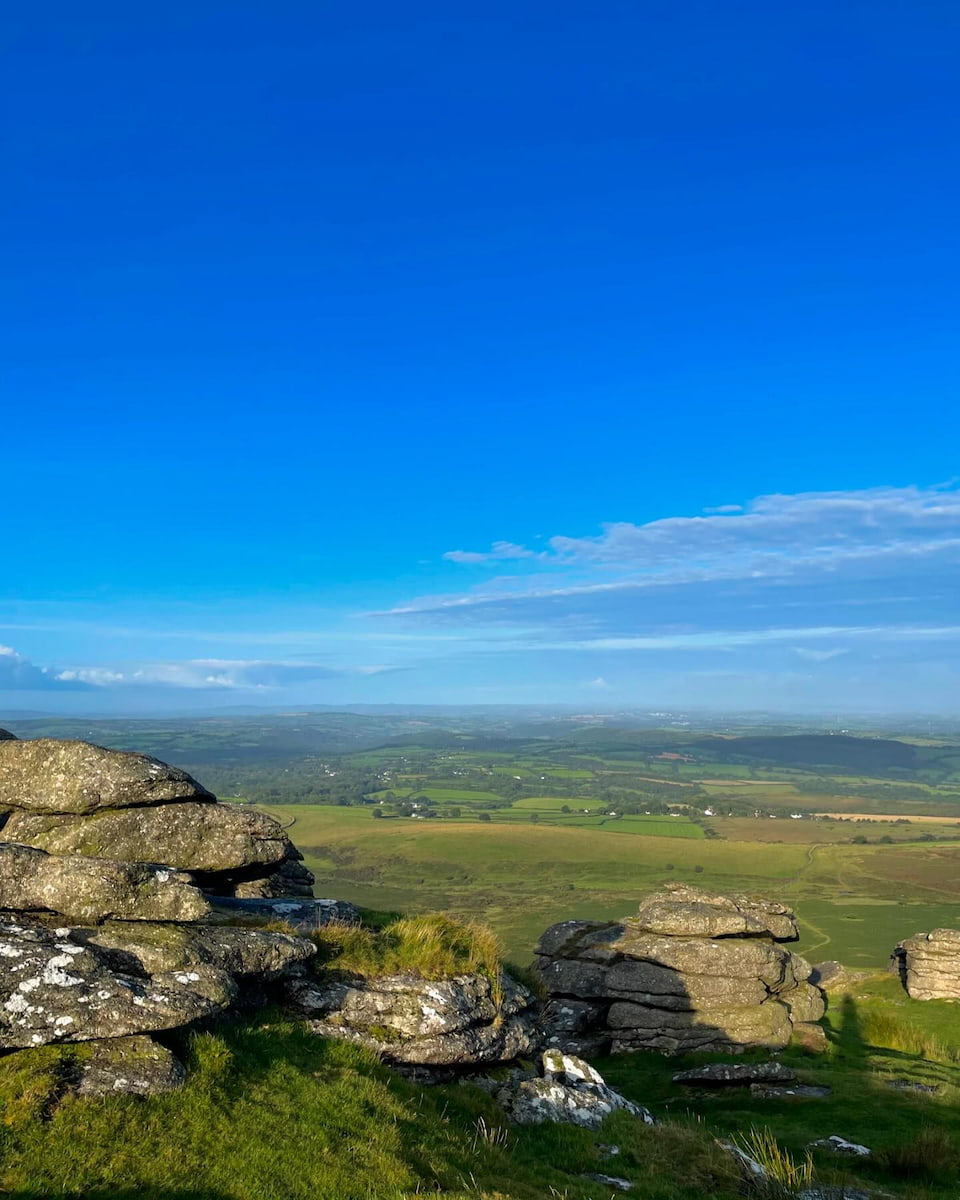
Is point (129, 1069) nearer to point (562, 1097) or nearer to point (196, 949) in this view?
point (196, 949)

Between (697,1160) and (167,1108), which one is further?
(697,1160)

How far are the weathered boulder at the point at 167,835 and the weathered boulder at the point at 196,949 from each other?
12.8 feet

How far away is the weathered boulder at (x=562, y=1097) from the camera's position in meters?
17.6

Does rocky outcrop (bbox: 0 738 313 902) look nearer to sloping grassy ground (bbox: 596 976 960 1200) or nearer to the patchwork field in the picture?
sloping grassy ground (bbox: 596 976 960 1200)

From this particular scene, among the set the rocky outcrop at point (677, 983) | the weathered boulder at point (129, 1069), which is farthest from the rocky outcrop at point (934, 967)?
the weathered boulder at point (129, 1069)

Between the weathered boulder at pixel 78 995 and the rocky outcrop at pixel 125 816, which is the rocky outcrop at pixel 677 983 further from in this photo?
the weathered boulder at pixel 78 995

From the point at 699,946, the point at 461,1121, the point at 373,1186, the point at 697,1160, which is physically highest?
the point at 373,1186

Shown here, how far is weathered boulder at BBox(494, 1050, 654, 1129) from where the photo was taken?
57.8 feet

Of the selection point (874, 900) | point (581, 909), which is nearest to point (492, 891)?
point (581, 909)

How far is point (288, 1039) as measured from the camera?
15922mm

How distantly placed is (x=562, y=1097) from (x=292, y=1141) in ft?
27.9

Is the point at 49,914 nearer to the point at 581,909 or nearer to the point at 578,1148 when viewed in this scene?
the point at 578,1148

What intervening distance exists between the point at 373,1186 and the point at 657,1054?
28.1 meters

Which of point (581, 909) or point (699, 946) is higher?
point (699, 946)
